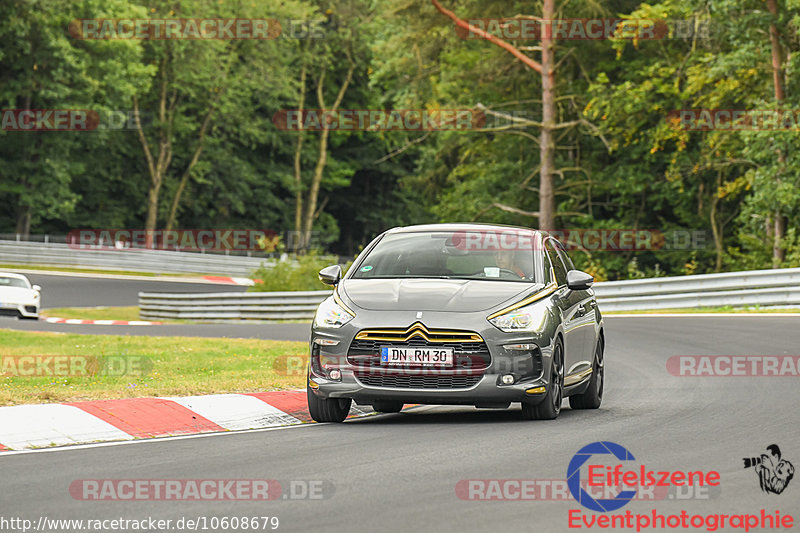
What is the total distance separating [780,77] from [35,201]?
131 feet

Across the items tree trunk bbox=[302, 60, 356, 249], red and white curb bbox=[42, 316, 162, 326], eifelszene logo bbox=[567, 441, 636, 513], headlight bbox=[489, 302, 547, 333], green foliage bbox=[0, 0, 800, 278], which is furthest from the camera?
tree trunk bbox=[302, 60, 356, 249]

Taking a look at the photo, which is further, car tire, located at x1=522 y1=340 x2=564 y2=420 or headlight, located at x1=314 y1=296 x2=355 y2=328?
car tire, located at x1=522 y1=340 x2=564 y2=420

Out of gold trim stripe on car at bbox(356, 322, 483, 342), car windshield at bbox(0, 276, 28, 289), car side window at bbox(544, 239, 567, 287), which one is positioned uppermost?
car side window at bbox(544, 239, 567, 287)

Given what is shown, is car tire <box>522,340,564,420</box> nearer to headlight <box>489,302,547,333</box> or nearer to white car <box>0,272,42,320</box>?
headlight <box>489,302,547,333</box>

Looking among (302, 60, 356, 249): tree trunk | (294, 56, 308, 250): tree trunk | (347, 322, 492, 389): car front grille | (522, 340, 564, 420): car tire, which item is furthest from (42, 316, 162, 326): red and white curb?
(302, 60, 356, 249): tree trunk

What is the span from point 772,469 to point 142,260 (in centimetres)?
5080

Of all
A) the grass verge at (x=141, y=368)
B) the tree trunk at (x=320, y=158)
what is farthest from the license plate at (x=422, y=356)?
the tree trunk at (x=320, y=158)

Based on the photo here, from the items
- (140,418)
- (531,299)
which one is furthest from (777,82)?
(140,418)

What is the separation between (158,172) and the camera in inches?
2729

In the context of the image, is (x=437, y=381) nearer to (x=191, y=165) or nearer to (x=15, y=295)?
(x=15, y=295)

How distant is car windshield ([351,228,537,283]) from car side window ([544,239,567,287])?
295 mm

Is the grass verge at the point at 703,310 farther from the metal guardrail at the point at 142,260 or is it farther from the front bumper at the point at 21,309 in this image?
the metal guardrail at the point at 142,260

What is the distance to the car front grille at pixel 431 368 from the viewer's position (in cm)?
1009

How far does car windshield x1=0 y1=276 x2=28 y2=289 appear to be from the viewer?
1395 inches
